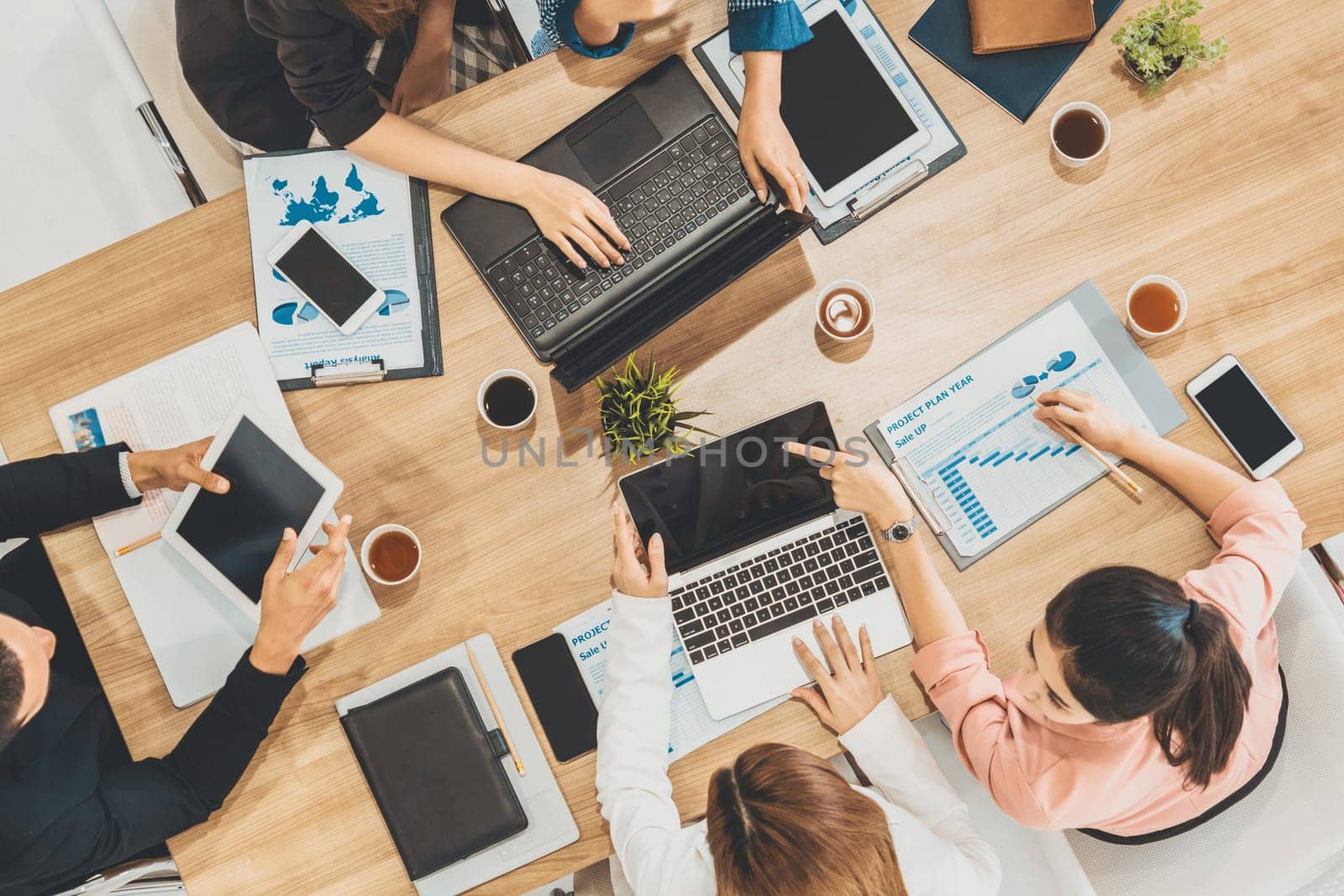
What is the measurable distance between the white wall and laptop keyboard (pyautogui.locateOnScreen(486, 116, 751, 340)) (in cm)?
117

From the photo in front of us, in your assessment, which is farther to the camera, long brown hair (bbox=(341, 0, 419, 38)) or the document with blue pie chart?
the document with blue pie chart

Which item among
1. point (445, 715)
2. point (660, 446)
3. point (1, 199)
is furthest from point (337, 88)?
point (1, 199)

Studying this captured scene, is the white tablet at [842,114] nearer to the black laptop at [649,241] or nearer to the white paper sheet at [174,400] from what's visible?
the black laptop at [649,241]

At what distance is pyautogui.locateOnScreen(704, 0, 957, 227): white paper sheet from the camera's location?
1.33m

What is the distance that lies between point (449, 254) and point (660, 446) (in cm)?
45

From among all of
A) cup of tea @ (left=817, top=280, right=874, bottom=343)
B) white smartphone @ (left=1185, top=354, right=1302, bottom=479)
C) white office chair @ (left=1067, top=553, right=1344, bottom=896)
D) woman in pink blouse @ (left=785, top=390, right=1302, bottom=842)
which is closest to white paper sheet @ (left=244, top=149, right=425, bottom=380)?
cup of tea @ (left=817, top=280, right=874, bottom=343)

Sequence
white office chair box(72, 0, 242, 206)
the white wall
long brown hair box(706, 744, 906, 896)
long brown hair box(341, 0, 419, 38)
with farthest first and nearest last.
Result: the white wall → white office chair box(72, 0, 242, 206) → long brown hair box(341, 0, 419, 38) → long brown hair box(706, 744, 906, 896)

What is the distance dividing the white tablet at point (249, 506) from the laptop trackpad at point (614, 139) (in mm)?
609

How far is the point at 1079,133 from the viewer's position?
52.5 inches

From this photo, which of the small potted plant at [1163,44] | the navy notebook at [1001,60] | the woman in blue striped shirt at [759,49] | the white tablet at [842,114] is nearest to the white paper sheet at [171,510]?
the woman in blue striped shirt at [759,49]

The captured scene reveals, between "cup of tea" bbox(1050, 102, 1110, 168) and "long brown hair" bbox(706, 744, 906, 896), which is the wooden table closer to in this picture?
"cup of tea" bbox(1050, 102, 1110, 168)

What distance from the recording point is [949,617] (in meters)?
1.23

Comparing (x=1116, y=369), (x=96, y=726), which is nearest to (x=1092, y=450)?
(x=1116, y=369)

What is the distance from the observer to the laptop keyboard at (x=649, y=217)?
4.19ft
